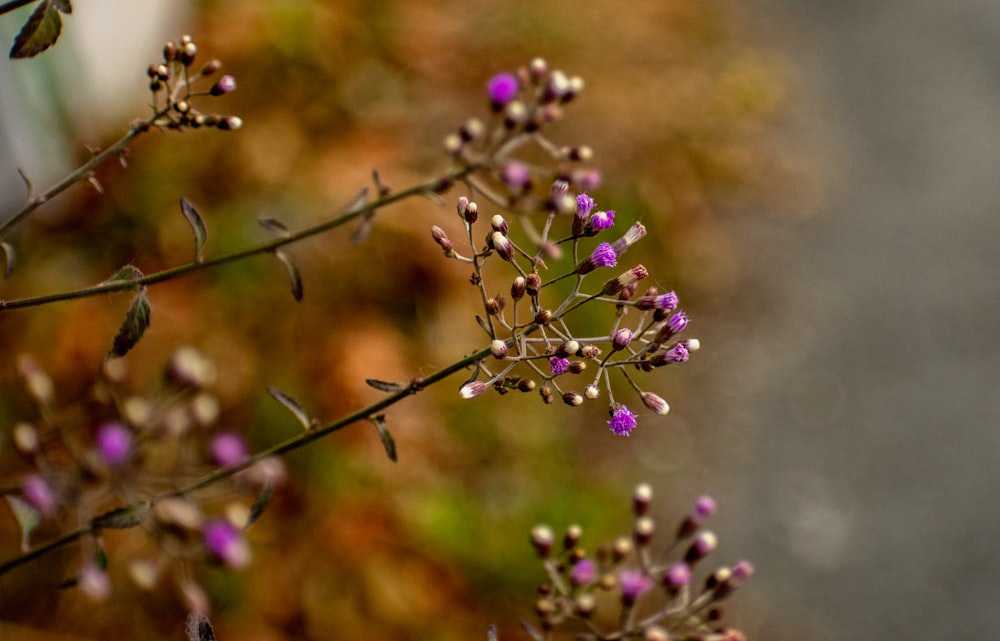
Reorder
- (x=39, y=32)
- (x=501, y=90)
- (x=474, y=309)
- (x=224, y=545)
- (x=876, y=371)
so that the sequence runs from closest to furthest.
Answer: (x=224, y=545) < (x=39, y=32) < (x=501, y=90) < (x=474, y=309) < (x=876, y=371)

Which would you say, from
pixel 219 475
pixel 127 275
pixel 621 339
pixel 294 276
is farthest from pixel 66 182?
pixel 621 339

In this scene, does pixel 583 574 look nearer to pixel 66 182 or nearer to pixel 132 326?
pixel 132 326

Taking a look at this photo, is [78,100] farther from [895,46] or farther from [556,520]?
[895,46]

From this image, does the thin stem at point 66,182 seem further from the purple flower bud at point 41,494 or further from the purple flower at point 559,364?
the purple flower at point 559,364

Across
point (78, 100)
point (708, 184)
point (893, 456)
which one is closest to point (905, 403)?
point (893, 456)

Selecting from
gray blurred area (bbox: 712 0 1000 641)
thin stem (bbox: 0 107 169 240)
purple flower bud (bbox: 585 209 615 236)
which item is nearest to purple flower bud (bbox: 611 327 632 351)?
purple flower bud (bbox: 585 209 615 236)

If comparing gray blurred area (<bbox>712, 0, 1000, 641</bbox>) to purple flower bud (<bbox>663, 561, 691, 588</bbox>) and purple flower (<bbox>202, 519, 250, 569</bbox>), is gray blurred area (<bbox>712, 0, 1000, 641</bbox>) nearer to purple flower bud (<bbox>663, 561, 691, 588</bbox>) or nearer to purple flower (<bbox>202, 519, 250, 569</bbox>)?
purple flower bud (<bbox>663, 561, 691, 588</bbox>)
